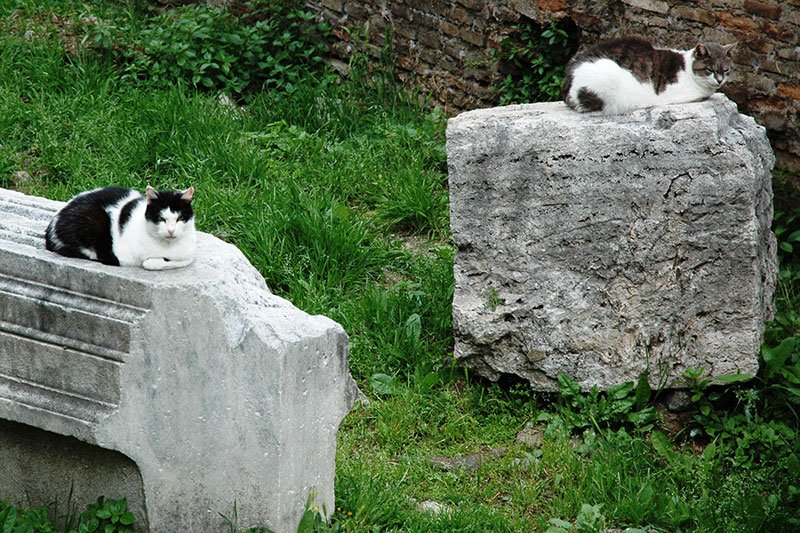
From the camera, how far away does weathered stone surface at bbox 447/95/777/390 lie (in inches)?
187

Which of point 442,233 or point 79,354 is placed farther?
point 442,233

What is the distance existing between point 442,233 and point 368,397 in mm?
1505

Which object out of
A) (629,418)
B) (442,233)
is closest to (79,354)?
(629,418)

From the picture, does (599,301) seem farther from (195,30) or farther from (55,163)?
(195,30)

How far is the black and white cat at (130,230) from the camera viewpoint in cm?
370

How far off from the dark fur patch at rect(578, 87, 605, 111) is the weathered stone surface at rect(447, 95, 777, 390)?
0.10 metres

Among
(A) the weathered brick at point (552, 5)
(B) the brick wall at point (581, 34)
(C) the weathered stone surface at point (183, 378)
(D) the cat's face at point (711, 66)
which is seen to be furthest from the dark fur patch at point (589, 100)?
(A) the weathered brick at point (552, 5)

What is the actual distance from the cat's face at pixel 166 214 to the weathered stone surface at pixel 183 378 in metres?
0.15

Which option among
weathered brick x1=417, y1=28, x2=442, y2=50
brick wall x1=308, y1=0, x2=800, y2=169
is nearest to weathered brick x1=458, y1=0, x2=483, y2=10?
brick wall x1=308, y1=0, x2=800, y2=169

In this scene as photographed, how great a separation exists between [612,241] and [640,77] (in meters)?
0.82

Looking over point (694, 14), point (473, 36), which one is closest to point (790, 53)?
point (694, 14)

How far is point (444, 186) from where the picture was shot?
6.66m

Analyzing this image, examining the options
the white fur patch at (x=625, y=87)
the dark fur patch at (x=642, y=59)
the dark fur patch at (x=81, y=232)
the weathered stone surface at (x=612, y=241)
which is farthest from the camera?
the dark fur patch at (x=642, y=59)

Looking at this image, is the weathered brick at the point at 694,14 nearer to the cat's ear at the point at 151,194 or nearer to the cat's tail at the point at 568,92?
the cat's tail at the point at 568,92
